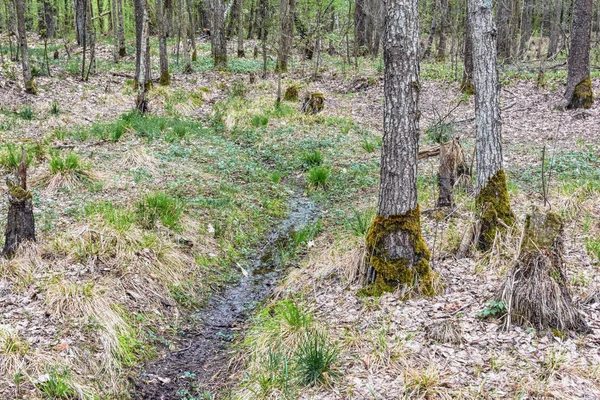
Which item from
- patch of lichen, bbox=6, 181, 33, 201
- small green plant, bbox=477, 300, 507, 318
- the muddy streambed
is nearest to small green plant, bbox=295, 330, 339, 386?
the muddy streambed

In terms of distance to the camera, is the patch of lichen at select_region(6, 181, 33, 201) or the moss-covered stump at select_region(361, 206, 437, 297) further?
the patch of lichen at select_region(6, 181, 33, 201)

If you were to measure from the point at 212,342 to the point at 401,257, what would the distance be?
2.19m

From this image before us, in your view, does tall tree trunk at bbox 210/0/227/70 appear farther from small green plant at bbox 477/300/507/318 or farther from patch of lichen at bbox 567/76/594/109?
small green plant at bbox 477/300/507/318

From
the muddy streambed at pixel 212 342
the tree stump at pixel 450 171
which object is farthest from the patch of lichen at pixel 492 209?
the muddy streambed at pixel 212 342

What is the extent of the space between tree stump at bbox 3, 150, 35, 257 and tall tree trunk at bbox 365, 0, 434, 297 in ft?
12.5

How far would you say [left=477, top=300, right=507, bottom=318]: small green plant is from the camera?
13.2 ft

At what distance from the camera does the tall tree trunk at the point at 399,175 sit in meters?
4.34

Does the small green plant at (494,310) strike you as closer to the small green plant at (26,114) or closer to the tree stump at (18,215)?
the tree stump at (18,215)

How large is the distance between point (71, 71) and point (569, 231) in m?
17.4

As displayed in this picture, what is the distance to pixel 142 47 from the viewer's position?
12477 mm

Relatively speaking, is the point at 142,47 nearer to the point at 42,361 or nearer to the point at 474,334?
the point at 42,361

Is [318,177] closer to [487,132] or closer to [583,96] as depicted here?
[487,132]

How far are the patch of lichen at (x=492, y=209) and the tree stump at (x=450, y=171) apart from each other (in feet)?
4.72

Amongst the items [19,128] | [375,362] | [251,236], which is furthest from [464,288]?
[19,128]
